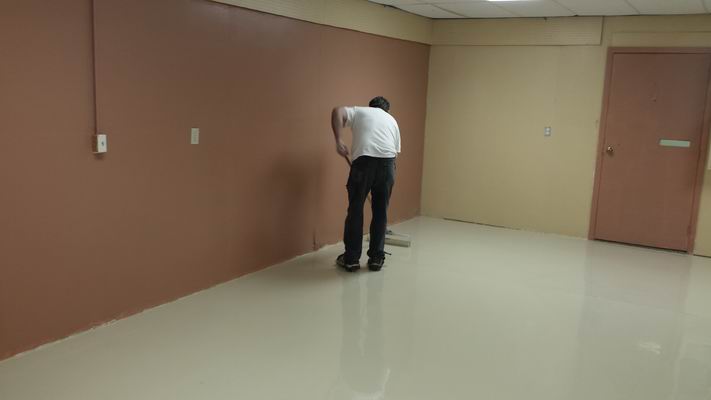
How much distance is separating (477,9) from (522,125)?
1.46 m

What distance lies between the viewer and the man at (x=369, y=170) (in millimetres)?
4871

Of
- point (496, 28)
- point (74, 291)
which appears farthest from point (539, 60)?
point (74, 291)

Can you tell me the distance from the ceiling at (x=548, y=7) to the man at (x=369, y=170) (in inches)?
57.3

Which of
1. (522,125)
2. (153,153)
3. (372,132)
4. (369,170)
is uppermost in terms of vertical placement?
(522,125)

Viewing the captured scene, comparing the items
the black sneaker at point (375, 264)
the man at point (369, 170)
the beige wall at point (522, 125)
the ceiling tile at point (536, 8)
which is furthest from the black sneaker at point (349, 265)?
the ceiling tile at point (536, 8)

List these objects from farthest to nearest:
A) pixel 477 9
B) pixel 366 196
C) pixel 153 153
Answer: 1. pixel 477 9
2. pixel 366 196
3. pixel 153 153

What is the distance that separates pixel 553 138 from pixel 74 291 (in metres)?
5.10

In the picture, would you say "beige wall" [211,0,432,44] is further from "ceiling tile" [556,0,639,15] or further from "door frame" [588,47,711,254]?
"door frame" [588,47,711,254]

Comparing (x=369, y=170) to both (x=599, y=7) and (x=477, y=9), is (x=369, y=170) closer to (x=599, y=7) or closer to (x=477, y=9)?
(x=477, y=9)

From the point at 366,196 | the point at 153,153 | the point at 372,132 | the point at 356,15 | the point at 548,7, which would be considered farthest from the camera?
the point at 548,7

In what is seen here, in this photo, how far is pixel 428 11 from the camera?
638cm

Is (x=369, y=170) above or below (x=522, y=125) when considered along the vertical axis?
below

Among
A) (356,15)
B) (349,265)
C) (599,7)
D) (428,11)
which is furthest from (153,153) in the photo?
(599,7)

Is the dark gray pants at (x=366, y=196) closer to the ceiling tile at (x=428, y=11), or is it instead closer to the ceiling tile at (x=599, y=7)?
the ceiling tile at (x=428, y=11)
